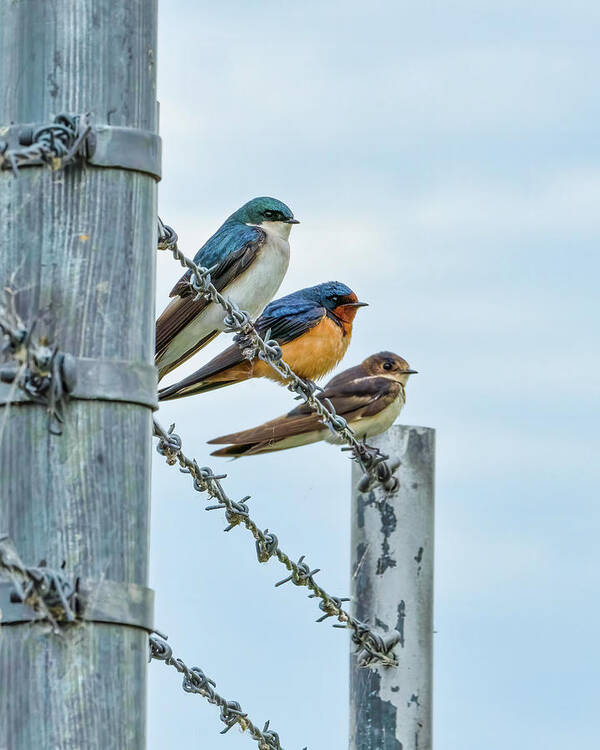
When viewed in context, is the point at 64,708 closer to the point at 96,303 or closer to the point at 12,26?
the point at 96,303

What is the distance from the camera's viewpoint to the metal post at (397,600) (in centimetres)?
523

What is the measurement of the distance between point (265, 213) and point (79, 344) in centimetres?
590

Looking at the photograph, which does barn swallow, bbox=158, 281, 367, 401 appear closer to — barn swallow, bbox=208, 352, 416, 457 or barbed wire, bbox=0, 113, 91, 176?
barn swallow, bbox=208, 352, 416, 457

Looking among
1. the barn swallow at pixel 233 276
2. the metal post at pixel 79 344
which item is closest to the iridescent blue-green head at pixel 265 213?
the barn swallow at pixel 233 276

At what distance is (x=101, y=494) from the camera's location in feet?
8.32

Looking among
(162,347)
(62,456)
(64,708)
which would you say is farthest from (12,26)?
(162,347)

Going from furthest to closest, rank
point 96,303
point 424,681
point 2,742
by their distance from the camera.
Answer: point 424,681 < point 96,303 < point 2,742

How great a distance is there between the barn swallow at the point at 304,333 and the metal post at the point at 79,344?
4.73 m

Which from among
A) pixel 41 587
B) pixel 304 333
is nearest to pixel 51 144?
pixel 41 587

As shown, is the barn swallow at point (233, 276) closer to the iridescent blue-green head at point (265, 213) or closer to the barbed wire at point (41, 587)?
the iridescent blue-green head at point (265, 213)

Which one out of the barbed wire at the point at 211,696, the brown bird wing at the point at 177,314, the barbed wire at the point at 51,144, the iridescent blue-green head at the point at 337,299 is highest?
the iridescent blue-green head at the point at 337,299

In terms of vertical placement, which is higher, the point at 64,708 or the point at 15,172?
the point at 15,172

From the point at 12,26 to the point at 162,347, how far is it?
188 inches

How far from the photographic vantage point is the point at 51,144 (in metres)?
2.58
